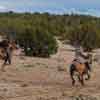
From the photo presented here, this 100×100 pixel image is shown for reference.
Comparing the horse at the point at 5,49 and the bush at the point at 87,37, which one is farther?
the bush at the point at 87,37

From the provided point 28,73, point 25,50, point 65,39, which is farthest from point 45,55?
point 65,39

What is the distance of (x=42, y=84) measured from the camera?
23.6 m

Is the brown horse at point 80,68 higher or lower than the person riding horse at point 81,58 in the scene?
lower

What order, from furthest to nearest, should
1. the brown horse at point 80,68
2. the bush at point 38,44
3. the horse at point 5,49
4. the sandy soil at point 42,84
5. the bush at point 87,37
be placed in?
the bush at point 87,37 → the bush at point 38,44 → the horse at point 5,49 → the brown horse at point 80,68 → the sandy soil at point 42,84

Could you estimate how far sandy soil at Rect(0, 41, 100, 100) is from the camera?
60.7ft

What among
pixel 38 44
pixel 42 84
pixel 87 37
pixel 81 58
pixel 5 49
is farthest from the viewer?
pixel 87 37

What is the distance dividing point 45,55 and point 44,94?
85.0 feet

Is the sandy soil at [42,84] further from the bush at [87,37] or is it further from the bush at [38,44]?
the bush at [87,37]

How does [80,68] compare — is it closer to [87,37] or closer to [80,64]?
[80,64]

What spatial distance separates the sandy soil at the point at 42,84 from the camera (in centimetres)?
1850

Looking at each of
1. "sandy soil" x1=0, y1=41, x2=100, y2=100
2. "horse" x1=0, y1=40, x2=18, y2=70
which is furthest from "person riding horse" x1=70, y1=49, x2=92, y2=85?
"horse" x1=0, y1=40, x2=18, y2=70

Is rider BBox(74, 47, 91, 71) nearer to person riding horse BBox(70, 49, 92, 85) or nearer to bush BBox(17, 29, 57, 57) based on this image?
person riding horse BBox(70, 49, 92, 85)

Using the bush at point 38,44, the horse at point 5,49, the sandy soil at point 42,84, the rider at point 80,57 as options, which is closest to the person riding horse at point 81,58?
the rider at point 80,57

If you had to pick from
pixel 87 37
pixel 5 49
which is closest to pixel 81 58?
pixel 5 49
